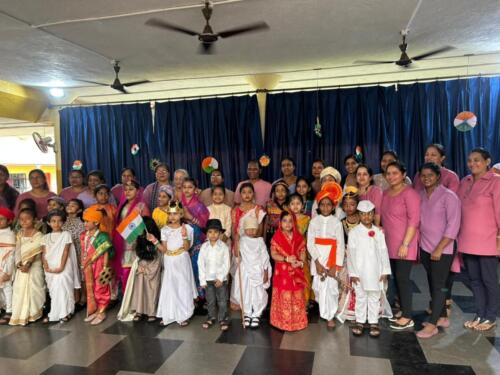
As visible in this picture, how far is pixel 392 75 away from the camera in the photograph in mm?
5574

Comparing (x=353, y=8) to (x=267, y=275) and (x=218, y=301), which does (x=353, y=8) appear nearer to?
(x=267, y=275)

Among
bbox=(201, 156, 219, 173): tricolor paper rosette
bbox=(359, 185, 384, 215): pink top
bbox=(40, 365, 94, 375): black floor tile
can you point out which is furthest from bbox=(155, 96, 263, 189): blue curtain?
bbox=(40, 365, 94, 375): black floor tile

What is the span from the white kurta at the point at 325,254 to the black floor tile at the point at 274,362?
562 millimetres

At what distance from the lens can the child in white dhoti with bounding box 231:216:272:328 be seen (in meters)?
3.08

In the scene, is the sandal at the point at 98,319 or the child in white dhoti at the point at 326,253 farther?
the sandal at the point at 98,319

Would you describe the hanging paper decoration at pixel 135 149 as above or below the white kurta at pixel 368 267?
above

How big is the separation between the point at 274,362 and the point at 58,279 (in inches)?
89.1

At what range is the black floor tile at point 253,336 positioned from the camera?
2.79 meters

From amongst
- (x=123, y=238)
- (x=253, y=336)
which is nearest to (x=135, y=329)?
(x=123, y=238)

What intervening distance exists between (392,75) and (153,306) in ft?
16.6

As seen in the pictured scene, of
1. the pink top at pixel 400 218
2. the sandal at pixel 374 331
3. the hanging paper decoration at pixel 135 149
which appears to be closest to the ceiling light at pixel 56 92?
the hanging paper decoration at pixel 135 149

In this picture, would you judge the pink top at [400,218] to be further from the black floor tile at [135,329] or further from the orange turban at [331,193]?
the black floor tile at [135,329]

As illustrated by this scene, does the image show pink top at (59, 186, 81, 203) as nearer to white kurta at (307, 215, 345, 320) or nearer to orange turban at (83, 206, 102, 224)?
orange turban at (83, 206, 102, 224)

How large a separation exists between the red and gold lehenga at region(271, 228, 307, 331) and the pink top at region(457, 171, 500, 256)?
57.5 inches
